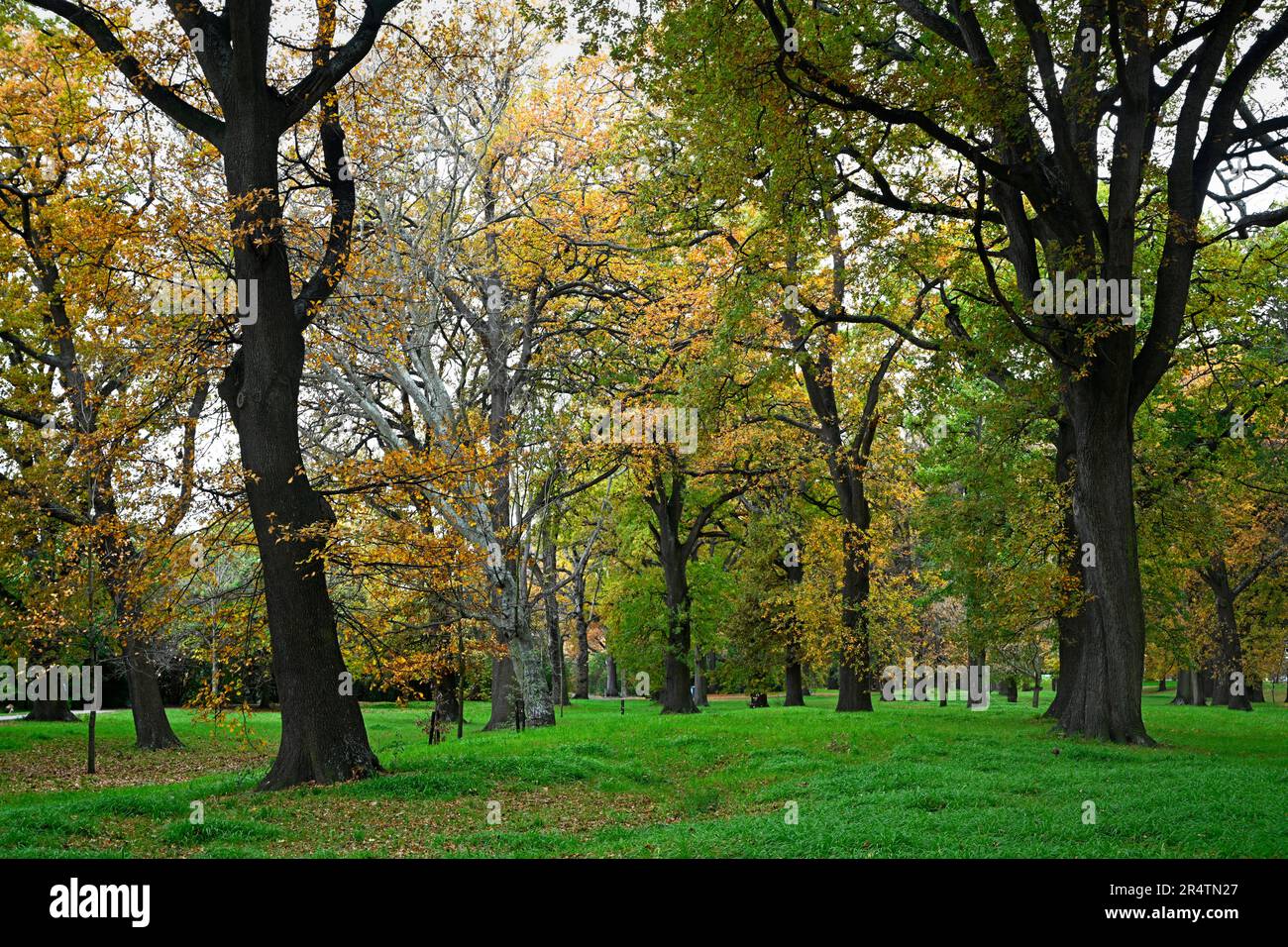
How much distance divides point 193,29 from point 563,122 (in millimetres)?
10816

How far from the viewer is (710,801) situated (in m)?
11.9

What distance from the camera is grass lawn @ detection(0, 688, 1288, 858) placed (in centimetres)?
830

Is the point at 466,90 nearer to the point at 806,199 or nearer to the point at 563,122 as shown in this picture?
the point at 563,122

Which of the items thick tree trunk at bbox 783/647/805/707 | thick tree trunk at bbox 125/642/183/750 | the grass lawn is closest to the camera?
the grass lawn

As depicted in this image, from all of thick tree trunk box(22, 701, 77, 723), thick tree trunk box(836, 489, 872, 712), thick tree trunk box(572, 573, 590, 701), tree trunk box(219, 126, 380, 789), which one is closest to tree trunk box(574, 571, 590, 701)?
thick tree trunk box(572, 573, 590, 701)

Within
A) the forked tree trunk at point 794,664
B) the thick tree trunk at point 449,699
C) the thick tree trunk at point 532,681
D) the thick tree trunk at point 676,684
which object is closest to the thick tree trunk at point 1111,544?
the thick tree trunk at point 532,681

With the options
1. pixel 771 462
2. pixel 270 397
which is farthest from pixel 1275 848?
pixel 771 462

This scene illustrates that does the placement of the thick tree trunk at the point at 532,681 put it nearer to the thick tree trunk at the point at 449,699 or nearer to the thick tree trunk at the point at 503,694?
the thick tree trunk at the point at 503,694

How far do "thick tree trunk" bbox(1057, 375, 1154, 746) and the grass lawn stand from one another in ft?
2.68

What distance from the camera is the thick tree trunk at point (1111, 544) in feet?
49.5

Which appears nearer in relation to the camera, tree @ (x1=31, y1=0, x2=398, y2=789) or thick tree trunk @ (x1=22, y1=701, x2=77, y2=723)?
tree @ (x1=31, y1=0, x2=398, y2=789)

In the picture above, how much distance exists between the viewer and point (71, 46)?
12766 millimetres

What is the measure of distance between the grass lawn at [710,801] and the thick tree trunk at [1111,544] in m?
0.82

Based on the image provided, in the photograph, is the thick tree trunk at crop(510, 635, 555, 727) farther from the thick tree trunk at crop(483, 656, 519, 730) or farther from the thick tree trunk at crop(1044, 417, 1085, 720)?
the thick tree trunk at crop(1044, 417, 1085, 720)
